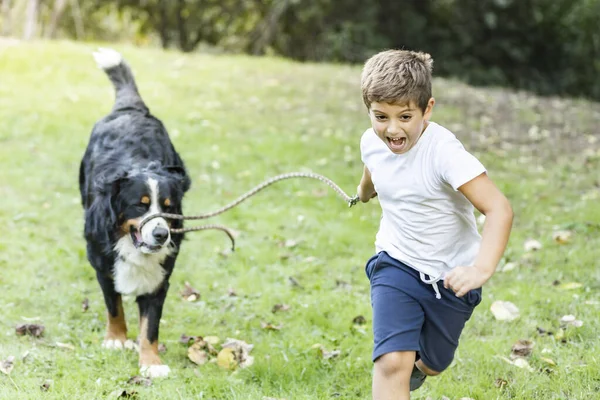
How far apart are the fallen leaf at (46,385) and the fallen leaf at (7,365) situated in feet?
0.74

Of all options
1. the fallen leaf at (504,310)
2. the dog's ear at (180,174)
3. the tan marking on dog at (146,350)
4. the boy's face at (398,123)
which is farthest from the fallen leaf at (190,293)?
the boy's face at (398,123)

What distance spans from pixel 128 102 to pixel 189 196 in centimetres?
232

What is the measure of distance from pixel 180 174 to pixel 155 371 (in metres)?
1.11

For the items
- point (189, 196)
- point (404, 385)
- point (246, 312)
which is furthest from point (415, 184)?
point (189, 196)

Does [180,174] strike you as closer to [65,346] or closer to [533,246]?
[65,346]

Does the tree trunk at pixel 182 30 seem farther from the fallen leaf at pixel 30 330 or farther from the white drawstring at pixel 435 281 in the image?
the white drawstring at pixel 435 281

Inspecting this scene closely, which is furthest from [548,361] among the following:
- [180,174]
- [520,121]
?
[520,121]

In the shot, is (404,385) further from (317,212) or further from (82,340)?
(317,212)

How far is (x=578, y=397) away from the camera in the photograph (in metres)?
3.67

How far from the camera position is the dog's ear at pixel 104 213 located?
158 inches

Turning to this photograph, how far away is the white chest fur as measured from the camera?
13.6 feet

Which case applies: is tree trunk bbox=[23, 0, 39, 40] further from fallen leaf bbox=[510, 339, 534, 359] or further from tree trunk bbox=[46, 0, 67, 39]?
fallen leaf bbox=[510, 339, 534, 359]

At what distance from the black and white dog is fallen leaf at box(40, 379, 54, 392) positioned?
0.48 metres

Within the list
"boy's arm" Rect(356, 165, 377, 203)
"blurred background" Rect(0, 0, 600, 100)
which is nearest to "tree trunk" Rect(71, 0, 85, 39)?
"blurred background" Rect(0, 0, 600, 100)
